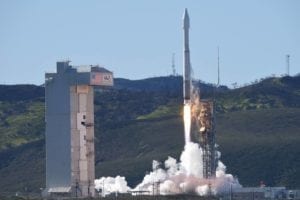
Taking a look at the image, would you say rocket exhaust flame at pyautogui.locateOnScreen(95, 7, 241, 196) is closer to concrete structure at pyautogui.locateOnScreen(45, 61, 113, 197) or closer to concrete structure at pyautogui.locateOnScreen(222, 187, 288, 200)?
concrete structure at pyautogui.locateOnScreen(222, 187, 288, 200)

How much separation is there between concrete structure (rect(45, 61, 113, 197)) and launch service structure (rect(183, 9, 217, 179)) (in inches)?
338

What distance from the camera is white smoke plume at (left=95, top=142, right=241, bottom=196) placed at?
14712cm

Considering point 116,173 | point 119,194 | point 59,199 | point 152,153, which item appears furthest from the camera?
point 152,153

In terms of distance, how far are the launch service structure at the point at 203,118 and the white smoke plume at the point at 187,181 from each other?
132cm

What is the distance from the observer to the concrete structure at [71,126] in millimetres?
145250

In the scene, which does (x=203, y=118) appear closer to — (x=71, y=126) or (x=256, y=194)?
(x=256, y=194)

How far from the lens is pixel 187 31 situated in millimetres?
150375

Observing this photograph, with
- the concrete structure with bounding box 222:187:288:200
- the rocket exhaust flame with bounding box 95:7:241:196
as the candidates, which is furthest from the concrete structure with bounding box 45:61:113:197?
the concrete structure with bounding box 222:187:288:200

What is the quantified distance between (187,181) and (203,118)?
666 cm

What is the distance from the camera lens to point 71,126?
14550 cm

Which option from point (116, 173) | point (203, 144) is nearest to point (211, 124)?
point (203, 144)

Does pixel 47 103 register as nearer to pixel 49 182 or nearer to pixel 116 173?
pixel 49 182

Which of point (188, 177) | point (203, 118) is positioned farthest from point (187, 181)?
point (203, 118)

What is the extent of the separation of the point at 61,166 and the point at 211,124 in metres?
16.2
